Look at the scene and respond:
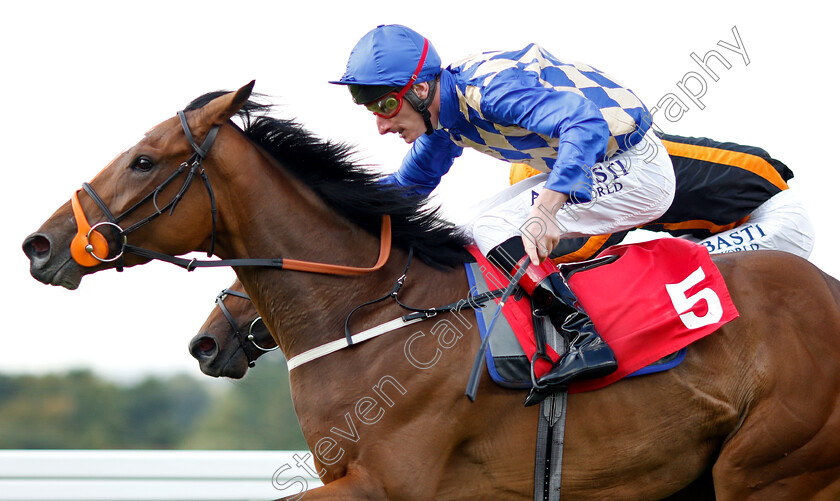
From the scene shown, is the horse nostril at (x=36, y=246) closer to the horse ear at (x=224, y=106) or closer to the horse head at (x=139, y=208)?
the horse head at (x=139, y=208)

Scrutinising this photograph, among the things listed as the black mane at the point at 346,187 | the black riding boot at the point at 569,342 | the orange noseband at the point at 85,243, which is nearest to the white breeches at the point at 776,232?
the black riding boot at the point at 569,342

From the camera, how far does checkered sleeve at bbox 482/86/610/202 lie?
2.25 m

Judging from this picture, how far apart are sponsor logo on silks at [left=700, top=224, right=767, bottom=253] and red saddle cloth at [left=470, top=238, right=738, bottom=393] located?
26.5 inches

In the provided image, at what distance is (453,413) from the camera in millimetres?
2375

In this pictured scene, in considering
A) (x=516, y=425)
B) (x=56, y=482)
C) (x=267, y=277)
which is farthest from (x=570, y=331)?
(x=56, y=482)

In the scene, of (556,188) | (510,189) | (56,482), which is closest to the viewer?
(556,188)

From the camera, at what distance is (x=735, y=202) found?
3240mm

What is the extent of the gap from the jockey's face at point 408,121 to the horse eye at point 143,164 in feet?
2.45

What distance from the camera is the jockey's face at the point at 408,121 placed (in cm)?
258

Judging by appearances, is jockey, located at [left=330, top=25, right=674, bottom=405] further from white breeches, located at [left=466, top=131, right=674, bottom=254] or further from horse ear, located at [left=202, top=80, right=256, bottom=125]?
horse ear, located at [left=202, top=80, right=256, bottom=125]

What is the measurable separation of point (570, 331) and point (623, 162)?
619 millimetres

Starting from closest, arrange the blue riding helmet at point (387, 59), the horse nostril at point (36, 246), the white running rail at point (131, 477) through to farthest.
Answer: the horse nostril at point (36, 246), the blue riding helmet at point (387, 59), the white running rail at point (131, 477)

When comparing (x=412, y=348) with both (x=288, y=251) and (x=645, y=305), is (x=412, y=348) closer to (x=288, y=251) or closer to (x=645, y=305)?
(x=288, y=251)

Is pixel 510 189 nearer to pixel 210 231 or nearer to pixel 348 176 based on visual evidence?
pixel 348 176
